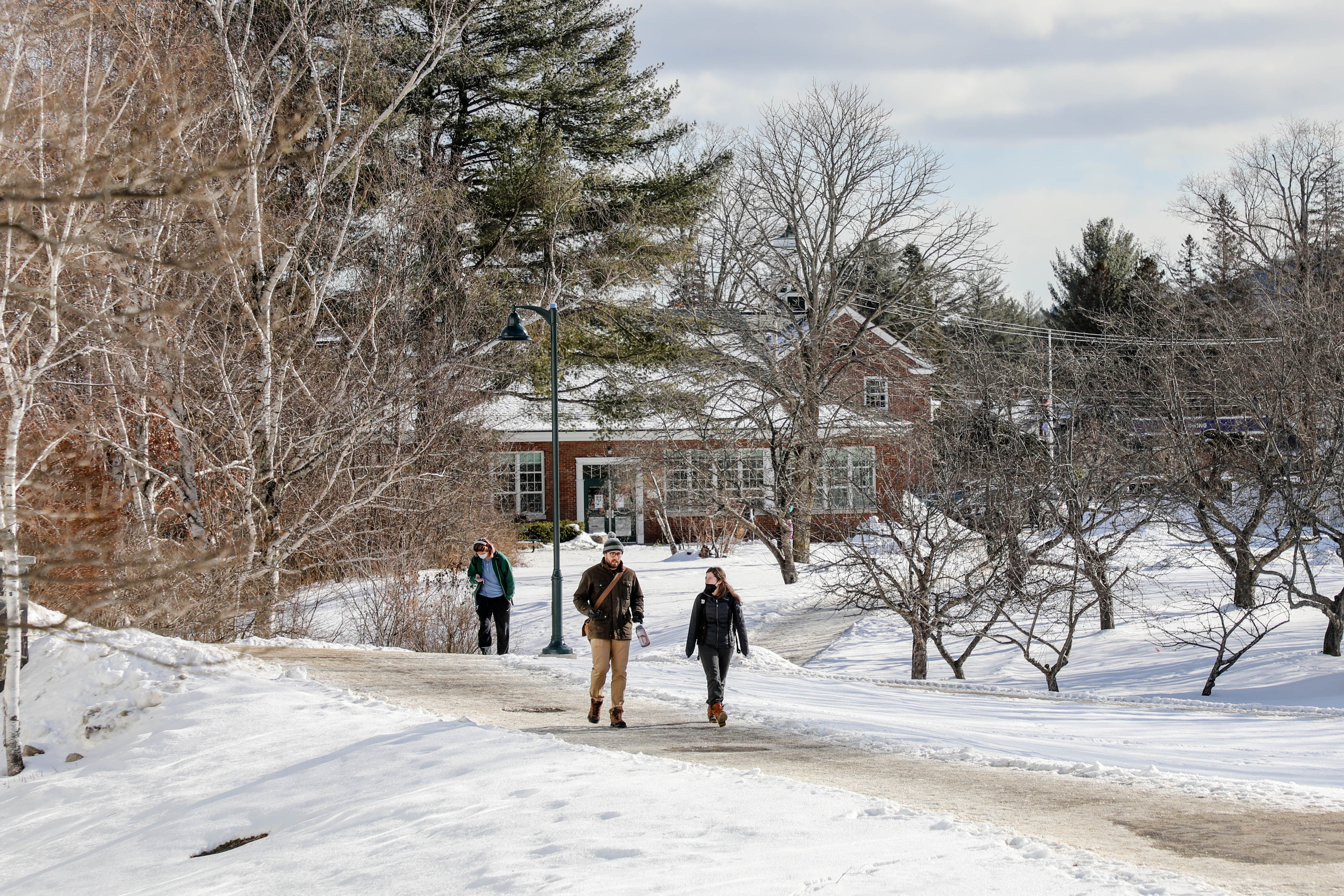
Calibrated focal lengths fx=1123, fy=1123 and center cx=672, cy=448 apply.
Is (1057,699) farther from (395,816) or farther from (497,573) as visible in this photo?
(395,816)

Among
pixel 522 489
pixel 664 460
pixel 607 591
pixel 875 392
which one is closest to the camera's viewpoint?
pixel 607 591

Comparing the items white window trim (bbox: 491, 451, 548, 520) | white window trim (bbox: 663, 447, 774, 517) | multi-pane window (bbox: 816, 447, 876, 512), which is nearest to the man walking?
multi-pane window (bbox: 816, 447, 876, 512)

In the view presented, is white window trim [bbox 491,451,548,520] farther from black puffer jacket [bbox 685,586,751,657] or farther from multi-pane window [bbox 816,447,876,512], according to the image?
black puffer jacket [bbox 685,586,751,657]

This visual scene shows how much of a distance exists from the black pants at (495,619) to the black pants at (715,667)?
6180 millimetres

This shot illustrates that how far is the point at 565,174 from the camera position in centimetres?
2692

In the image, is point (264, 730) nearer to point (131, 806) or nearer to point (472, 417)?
point (131, 806)

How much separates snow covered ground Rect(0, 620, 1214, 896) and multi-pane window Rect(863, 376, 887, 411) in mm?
20478

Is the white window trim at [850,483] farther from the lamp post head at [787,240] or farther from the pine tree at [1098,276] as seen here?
the pine tree at [1098,276]

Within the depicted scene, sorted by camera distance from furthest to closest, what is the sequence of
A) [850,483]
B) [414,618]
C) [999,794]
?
[850,483]
[414,618]
[999,794]

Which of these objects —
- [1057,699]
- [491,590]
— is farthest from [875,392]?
[491,590]

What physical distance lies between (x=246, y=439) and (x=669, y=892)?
11.6 m

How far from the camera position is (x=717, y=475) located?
27969mm

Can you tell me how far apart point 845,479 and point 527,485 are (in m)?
20.9

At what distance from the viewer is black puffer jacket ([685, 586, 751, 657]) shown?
1065 centimetres
